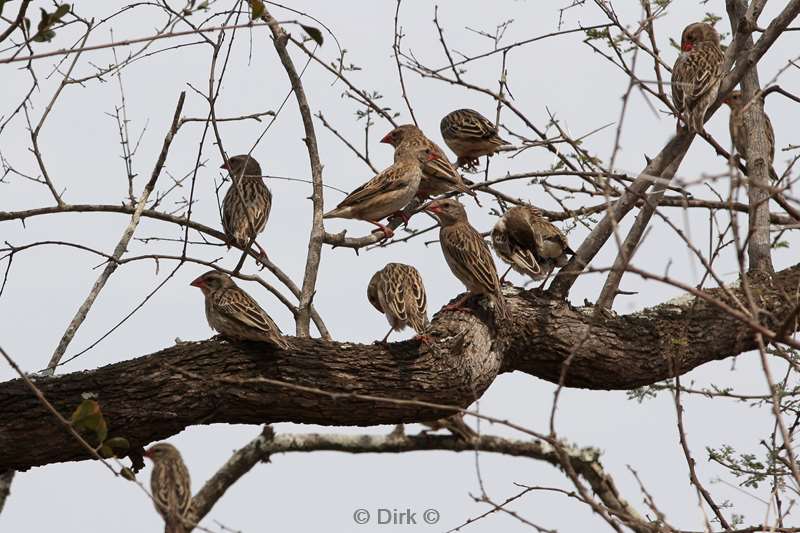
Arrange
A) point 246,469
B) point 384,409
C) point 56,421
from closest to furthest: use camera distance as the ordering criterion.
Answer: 1. point 56,421
2. point 384,409
3. point 246,469

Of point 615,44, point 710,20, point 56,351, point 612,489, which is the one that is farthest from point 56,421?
point 710,20

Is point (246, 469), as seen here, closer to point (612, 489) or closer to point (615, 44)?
point (612, 489)

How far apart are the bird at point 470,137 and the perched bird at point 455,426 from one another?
342 centimetres

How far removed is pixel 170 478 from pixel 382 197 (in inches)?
106

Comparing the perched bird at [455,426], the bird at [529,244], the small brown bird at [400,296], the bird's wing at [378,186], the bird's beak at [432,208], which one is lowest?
the perched bird at [455,426]

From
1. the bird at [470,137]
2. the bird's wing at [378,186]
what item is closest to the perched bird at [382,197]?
the bird's wing at [378,186]

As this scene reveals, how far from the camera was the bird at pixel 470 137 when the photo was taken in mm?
9508

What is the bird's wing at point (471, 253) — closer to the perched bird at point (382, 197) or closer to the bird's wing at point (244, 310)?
the perched bird at point (382, 197)

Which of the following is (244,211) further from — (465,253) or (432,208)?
(465,253)

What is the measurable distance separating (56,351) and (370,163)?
9.23 ft

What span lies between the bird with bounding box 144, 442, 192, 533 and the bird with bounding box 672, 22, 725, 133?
358cm

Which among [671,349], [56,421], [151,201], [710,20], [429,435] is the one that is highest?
[710,20]

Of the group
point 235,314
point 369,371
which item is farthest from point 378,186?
point 369,371

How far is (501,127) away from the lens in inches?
288
